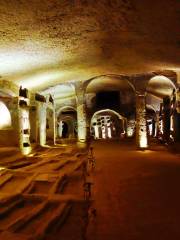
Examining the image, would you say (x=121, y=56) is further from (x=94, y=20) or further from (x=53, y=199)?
(x=53, y=199)

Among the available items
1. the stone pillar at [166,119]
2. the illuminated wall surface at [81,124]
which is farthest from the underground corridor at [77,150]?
the stone pillar at [166,119]

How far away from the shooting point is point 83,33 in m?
6.26

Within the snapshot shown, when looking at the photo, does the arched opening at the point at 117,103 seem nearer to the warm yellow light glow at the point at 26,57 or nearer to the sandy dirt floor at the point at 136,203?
the warm yellow light glow at the point at 26,57

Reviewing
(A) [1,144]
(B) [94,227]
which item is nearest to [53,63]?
(A) [1,144]

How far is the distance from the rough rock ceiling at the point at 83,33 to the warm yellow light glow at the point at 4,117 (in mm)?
2597

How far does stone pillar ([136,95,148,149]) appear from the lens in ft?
48.6

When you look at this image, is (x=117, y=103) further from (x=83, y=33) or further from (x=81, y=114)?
(x=83, y=33)

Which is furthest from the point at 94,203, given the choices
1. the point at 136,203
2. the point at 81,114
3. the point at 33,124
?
the point at 81,114

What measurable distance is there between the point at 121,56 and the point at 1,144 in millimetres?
6153

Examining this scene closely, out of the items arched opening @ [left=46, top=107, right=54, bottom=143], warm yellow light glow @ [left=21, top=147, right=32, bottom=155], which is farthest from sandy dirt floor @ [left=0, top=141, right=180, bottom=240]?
arched opening @ [left=46, top=107, right=54, bottom=143]

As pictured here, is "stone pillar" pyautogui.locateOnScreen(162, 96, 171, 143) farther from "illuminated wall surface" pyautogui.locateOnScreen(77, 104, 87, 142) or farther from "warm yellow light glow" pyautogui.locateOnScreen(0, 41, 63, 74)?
"warm yellow light glow" pyautogui.locateOnScreen(0, 41, 63, 74)

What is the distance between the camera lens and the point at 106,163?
32.4 feet

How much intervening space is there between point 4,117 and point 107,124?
1503 cm

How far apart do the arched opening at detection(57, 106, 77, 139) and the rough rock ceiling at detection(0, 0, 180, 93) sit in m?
17.4
